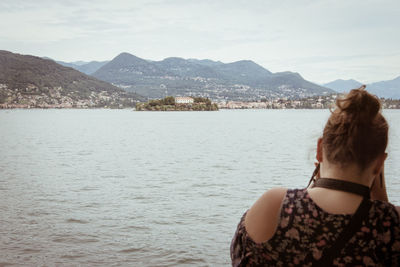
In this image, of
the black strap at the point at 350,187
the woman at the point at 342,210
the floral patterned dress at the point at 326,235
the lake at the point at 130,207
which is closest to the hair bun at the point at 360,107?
Answer: the woman at the point at 342,210

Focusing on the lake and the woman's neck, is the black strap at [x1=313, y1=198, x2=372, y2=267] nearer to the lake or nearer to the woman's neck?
the woman's neck

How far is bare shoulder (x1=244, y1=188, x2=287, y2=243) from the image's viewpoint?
217cm

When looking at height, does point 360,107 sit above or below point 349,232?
above

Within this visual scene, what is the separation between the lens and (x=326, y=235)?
2148 millimetres

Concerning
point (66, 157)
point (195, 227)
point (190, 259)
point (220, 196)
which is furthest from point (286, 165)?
point (190, 259)

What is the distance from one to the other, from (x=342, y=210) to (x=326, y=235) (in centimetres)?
14

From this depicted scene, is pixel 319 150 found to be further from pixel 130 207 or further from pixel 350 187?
pixel 130 207

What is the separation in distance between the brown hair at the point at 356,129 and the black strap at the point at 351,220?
0.11 metres

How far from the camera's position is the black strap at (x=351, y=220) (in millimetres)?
2145

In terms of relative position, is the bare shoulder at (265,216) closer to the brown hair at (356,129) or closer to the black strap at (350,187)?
the black strap at (350,187)

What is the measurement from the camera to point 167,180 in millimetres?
20219

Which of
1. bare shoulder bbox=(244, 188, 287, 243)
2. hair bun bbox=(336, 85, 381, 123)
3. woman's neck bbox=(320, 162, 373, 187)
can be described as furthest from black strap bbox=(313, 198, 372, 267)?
hair bun bbox=(336, 85, 381, 123)

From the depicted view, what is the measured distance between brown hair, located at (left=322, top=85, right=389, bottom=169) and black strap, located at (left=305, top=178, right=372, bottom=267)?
0.11 meters

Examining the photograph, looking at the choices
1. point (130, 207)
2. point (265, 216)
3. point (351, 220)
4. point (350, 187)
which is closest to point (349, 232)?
point (351, 220)
